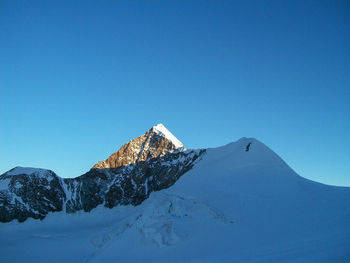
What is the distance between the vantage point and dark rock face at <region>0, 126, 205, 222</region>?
75375mm

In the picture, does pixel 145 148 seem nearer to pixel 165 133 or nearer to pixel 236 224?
pixel 165 133

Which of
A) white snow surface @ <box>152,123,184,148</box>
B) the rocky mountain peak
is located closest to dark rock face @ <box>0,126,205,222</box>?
the rocky mountain peak

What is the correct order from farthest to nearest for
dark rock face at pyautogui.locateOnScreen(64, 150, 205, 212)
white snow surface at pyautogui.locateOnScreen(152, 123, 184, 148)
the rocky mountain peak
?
1. white snow surface at pyautogui.locateOnScreen(152, 123, 184, 148)
2. the rocky mountain peak
3. dark rock face at pyautogui.locateOnScreen(64, 150, 205, 212)

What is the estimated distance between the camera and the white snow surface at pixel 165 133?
96.9m

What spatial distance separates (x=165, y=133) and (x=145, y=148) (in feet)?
32.6

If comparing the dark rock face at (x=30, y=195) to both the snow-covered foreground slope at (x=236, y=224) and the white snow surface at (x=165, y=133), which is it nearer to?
the snow-covered foreground slope at (x=236, y=224)

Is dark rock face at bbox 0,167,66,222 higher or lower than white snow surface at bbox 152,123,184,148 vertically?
lower

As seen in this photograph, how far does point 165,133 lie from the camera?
101 metres

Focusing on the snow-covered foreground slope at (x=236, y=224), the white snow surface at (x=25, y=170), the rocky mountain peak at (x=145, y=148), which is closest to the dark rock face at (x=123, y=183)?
the rocky mountain peak at (x=145, y=148)

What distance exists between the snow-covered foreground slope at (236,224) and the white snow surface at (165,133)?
151ft

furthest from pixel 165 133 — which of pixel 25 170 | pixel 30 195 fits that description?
pixel 30 195

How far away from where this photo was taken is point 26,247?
4966 centimetres

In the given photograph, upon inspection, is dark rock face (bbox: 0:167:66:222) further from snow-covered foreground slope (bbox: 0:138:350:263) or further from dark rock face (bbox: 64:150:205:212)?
snow-covered foreground slope (bbox: 0:138:350:263)

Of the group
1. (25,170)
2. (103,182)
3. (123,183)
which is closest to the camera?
(25,170)
